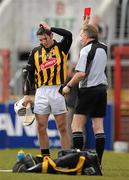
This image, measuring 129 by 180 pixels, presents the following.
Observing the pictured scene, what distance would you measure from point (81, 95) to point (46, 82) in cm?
52

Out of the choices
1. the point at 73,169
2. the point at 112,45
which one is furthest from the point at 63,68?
the point at 112,45

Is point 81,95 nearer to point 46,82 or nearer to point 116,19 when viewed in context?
point 46,82

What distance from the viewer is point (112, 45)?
74.6 feet

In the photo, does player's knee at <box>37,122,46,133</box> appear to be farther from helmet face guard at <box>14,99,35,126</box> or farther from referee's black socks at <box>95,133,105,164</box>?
referee's black socks at <box>95,133,105,164</box>

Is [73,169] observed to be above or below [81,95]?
below

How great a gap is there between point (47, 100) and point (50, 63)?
1.59 feet

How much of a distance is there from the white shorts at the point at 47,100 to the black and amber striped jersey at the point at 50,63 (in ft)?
0.26

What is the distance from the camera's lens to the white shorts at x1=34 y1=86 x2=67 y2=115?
446 inches

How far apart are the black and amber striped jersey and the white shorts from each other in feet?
0.26

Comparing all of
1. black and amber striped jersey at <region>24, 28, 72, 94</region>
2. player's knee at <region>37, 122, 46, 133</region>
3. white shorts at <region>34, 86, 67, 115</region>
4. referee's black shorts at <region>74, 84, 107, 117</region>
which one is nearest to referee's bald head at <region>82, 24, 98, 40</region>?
black and amber striped jersey at <region>24, 28, 72, 94</region>

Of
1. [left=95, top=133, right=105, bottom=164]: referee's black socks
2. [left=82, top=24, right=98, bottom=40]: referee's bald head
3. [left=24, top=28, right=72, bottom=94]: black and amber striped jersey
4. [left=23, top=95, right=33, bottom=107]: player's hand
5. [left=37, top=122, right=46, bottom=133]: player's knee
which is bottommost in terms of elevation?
[left=95, top=133, right=105, bottom=164]: referee's black socks

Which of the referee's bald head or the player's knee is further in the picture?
the player's knee

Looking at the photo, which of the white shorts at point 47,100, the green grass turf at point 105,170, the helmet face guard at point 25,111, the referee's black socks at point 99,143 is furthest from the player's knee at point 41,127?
the green grass turf at point 105,170

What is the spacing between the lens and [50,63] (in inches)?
448
